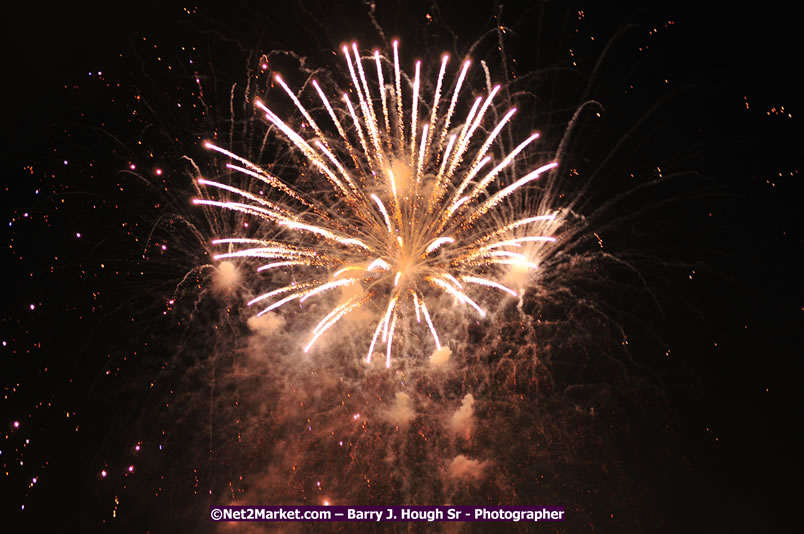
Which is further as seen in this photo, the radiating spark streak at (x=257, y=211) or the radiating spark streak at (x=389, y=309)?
the radiating spark streak at (x=257, y=211)

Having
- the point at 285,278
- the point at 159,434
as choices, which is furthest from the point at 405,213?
the point at 159,434

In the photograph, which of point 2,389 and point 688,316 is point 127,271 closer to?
point 2,389

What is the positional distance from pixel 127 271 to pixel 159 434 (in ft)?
17.7

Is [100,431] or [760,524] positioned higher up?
[100,431]

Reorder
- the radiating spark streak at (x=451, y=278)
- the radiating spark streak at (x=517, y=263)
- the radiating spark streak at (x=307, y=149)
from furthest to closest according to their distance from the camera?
the radiating spark streak at (x=517, y=263)
the radiating spark streak at (x=451, y=278)
the radiating spark streak at (x=307, y=149)

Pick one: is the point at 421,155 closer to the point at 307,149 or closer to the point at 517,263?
the point at 307,149

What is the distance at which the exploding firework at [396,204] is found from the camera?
38.6ft

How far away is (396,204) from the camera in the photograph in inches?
465

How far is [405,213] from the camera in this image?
11.8 meters

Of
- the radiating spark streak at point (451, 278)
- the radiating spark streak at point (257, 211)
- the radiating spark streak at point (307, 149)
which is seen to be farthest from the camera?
the radiating spark streak at point (257, 211)

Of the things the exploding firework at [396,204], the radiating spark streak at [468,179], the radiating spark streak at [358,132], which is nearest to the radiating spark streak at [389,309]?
the exploding firework at [396,204]

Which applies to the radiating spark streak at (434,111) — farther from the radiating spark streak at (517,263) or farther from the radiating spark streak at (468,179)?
the radiating spark streak at (517,263)

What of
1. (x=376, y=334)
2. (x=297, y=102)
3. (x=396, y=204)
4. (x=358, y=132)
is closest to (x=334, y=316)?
(x=376, y=334)

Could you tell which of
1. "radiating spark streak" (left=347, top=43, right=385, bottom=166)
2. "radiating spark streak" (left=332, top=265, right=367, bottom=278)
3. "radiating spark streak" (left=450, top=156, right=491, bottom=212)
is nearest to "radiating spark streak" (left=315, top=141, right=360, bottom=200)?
"radiating spark streak" (left=347, top=43, right=385, bottom=166)
